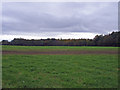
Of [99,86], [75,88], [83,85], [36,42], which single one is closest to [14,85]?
[75,88]

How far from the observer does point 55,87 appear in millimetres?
6625

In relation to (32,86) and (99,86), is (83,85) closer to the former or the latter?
(99,86)

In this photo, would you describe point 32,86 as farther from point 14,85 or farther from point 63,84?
point 63,84

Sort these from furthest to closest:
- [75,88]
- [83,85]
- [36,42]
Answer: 1. [36,42]
2. [83,85]
3. [75,88]

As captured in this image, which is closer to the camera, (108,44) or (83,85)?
(83,85)

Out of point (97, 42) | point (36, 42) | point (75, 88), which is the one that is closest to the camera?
point (75, 88)

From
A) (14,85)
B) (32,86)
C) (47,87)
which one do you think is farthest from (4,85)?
(47,87)

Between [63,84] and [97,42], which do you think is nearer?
[63,84]

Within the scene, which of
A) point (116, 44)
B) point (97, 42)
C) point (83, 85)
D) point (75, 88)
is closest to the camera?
point (75, 88)

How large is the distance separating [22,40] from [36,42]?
602 inches

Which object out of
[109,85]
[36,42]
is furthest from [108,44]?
[109,85]

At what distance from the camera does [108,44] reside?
99.8 m

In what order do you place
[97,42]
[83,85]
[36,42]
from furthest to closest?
[36,42] → [97,42] → [83,85]

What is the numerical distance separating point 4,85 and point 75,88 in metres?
3.72
